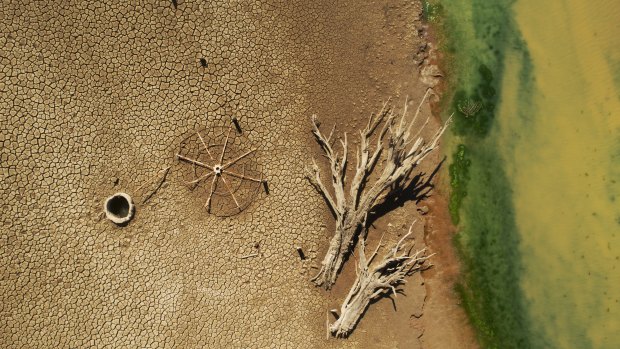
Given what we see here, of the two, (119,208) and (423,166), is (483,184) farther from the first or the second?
(119,208)

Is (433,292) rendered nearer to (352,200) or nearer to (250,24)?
(352,200)

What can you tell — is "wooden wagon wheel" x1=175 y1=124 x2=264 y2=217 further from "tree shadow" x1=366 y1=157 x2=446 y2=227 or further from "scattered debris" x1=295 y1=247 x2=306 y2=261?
"tree shadow" x1=366 y1=157 x2=446 y2=227

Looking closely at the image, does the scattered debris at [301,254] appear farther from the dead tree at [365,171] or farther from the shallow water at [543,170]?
the shallow water at [543,170]

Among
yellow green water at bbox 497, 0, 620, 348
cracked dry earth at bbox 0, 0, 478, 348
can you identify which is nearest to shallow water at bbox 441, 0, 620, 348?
yellow green water at bbox 497, 0, 620, 348

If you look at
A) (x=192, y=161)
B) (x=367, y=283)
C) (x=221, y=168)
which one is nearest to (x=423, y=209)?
(x=367, y=283)

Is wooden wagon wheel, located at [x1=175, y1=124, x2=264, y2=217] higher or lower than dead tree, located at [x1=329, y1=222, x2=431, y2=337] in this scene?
higher

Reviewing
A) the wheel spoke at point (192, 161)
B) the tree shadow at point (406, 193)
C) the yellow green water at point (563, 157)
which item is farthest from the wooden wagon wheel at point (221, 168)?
the yellow green water at point (563, 157)

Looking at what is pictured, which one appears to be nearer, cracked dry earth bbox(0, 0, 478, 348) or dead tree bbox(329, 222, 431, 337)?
cracked dry earth bbox(0, 0, 478, 348)
